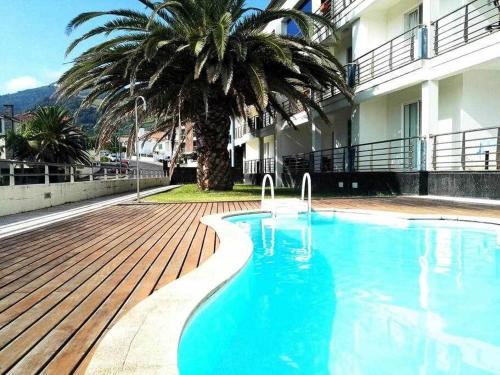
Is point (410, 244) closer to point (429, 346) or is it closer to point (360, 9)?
point (429, 346)

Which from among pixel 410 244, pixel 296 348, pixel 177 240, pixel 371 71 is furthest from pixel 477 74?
pixel 296 348

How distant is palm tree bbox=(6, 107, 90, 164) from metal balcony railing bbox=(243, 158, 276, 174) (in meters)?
16.2

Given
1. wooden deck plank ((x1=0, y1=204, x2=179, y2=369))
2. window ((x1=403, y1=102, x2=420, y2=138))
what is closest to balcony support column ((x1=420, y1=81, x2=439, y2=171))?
window ((x1=403, y1=102, x2=420, y2=138))

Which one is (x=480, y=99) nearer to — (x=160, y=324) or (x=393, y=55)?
(x=393, y=55)

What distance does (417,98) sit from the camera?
1409 centimetres

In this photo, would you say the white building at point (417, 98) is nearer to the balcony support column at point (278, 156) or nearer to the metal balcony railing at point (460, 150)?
the metal balcony railing at point (460, 150)

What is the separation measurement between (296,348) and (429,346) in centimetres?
109

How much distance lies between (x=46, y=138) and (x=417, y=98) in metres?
31.9

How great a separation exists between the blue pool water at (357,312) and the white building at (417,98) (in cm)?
486

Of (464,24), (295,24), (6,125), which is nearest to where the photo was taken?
(464,24)

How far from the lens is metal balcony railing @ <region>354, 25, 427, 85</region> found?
12188 mm

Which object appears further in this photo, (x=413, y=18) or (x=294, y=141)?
(x=294, y=141)

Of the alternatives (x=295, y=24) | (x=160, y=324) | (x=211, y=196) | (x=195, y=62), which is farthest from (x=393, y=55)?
(x=160, y=324)

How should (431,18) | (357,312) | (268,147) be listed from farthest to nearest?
(268,147) < (431,18) < (357,312)
